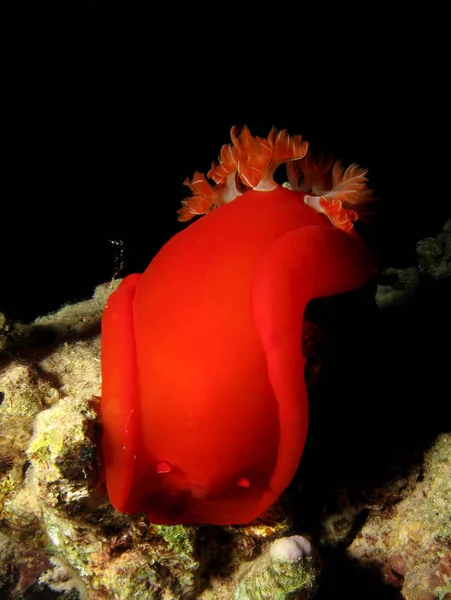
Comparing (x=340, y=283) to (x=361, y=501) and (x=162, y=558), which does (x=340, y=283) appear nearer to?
(x=361, y=501)

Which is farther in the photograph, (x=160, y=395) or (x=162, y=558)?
(x=162, y=558)

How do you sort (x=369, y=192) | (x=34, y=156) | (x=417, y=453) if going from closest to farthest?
(x=369, y=192) → (x=417, y=453) → (x=34, y=156)

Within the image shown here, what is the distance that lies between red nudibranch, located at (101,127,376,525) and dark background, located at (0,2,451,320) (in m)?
1.52

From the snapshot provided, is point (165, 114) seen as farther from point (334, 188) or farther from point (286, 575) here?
point (286, 575)

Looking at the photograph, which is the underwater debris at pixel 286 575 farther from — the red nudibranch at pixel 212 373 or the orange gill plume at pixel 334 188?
the orange gill plume at pixel 334 188

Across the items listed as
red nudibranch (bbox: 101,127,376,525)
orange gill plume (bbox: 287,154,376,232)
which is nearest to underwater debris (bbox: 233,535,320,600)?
red nudibranch (bbox: 101,127,376,525)

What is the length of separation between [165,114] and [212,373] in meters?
3.87

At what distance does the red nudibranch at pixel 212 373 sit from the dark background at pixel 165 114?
1.52 metres

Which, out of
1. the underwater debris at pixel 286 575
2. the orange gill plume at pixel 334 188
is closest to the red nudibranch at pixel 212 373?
the underwater debris at pixel 286 575

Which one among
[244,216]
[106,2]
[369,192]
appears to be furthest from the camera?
[106,2]

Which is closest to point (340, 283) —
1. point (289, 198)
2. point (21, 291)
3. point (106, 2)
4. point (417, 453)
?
point (289, 198)

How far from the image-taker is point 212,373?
5.37 feet

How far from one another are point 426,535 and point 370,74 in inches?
204

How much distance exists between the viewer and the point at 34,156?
15.0ft
